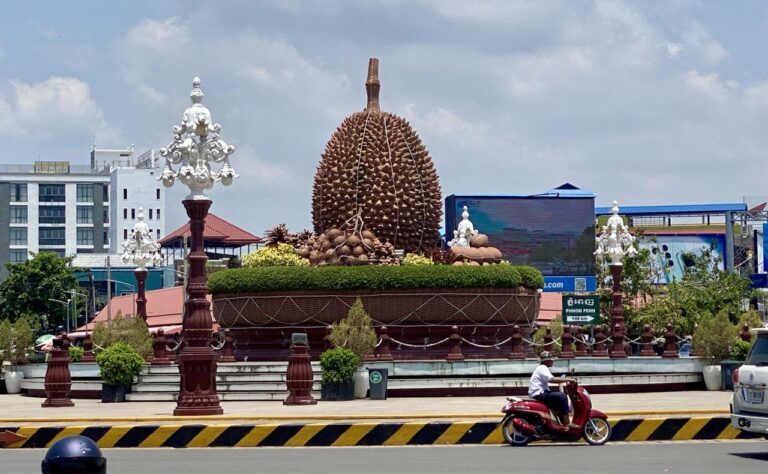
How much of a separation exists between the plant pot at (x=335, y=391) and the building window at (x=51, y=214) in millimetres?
84581

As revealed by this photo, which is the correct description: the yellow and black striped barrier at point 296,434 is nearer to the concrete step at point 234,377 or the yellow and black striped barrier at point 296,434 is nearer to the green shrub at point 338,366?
the green shrub at point 338,366

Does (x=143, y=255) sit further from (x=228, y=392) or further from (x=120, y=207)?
(x=120, y=207)

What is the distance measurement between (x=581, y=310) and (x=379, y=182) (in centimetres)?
882

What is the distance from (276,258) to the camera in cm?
3512

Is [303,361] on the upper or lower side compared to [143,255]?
lower

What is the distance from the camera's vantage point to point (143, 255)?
4109 cm

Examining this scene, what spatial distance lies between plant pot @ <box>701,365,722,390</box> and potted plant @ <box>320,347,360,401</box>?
841 cm

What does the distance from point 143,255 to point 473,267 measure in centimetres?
1229

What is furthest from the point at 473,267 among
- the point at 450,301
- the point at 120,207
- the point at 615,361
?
the point at 120,207

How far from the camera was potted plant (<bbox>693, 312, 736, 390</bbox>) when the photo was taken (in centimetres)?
3047

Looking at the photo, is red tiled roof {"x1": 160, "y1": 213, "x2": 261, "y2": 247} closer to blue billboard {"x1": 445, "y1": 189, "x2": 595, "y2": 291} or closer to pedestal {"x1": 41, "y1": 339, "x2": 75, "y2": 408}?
Answer: blue billboard {"x1": 445, "y1": 189, "x2": 595, "y2": 291}

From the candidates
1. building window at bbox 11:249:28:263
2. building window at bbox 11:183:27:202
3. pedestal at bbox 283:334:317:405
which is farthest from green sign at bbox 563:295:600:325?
building window at bbox 11:183:27:202

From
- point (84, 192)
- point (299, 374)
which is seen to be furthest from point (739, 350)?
point (84, 192)

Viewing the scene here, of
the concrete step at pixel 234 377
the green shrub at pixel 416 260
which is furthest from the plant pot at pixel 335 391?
the green shrub at pixel 416 260
